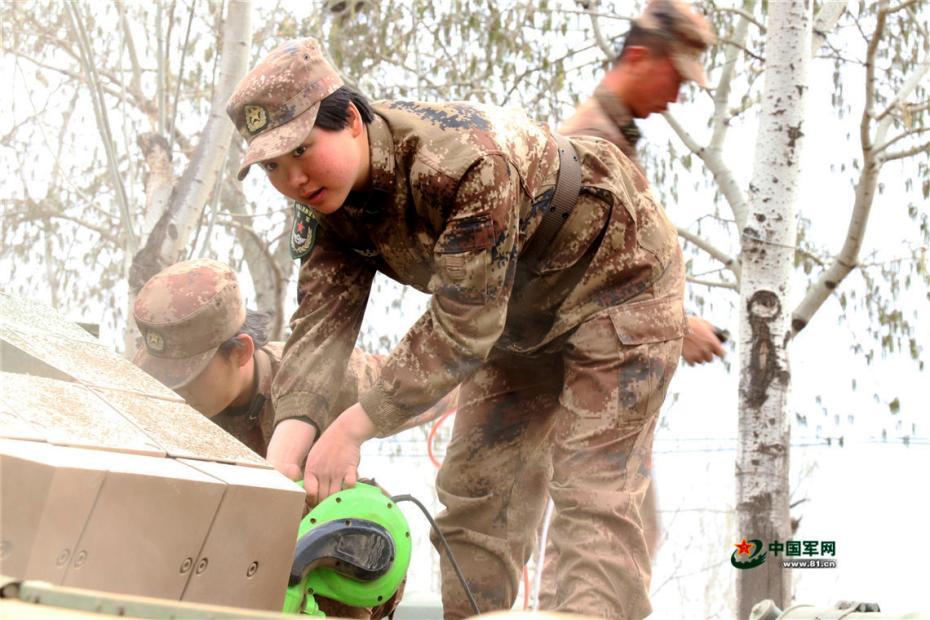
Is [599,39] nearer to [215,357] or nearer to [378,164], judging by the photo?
[215,357]

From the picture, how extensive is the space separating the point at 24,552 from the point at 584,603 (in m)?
1.60

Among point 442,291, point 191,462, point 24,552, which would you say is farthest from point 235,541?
point 442,291

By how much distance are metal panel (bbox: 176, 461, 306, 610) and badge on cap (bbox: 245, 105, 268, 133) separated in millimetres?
892

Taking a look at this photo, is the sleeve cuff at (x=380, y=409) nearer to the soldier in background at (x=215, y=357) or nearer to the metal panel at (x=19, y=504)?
the metal panel at (x=19, y=504)

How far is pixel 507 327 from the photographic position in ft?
11.3

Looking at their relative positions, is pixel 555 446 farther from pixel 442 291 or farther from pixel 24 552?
pixel 24 552

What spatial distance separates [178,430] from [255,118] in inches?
33.8

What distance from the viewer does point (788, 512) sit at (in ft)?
20.3

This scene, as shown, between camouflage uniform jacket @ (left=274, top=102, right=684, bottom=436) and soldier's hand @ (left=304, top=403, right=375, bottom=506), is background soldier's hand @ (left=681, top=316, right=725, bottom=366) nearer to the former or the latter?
camouflage uniform jacket @ (left=274, top=102, right=684, bottom=436)

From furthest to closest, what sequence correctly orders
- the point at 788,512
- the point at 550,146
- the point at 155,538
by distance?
the point at 788,512, the point at 550,146, the point at 155,538

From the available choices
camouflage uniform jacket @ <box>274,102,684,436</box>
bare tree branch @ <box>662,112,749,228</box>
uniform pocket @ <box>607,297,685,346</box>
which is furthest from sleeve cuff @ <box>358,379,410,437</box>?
bare tree branch @ <box>662,112,749,228</box>

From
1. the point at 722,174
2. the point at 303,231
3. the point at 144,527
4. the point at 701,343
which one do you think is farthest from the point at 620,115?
the point at 722,174

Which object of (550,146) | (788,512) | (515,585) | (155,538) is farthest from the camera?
(788,512)

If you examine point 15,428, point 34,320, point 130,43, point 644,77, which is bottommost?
point 15,428
